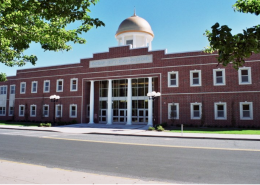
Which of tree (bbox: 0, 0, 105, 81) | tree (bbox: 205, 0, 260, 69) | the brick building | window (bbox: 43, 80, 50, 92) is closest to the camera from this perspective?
tree (bbox: 205, 0, 260, 69)

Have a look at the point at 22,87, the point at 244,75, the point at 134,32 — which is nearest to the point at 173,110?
the point at 244,75

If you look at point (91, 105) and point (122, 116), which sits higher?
point (91, 105)

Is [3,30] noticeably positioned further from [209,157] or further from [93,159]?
[209,157]

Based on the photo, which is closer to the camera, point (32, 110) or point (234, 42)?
point (234, 42)

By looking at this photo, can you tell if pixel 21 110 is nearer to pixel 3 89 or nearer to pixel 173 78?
pixel 3 89

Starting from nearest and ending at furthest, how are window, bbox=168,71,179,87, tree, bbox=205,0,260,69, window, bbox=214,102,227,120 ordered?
tree, bbox=205,0,260,69 → window, bbox=214,102,227,120 → window, bbox=168,71,179,87

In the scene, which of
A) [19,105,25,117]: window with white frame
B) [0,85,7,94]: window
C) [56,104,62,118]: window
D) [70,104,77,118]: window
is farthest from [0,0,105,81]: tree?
[0,85,7,94]: window

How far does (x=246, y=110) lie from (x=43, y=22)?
2384 cm

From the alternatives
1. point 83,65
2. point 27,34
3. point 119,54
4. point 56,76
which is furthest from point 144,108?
point 27,34

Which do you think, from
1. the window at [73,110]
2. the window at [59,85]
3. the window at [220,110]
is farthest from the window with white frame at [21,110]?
the window at [220,110]

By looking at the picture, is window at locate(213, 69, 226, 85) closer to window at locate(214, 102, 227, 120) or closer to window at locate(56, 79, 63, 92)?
window at locate(214, 102, 227, 120)

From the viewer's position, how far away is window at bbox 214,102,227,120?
87.3 feet

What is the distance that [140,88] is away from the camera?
3303cm

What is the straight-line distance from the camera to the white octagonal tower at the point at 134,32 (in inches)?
1372
